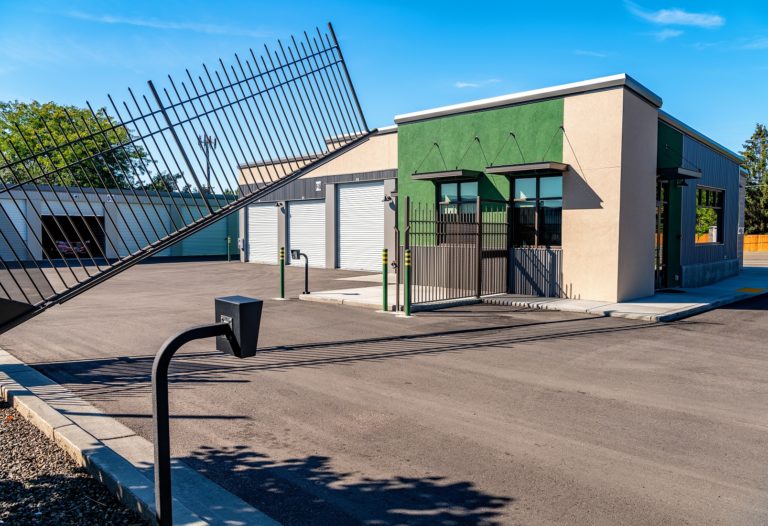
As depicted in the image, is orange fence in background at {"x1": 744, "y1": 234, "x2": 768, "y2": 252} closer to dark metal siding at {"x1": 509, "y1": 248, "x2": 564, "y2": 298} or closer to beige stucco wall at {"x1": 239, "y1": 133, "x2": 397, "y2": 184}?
beige stucco wall at {"x1": 239, "y1": 133, "x2": 397, "y2": 184}

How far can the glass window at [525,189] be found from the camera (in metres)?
15.1

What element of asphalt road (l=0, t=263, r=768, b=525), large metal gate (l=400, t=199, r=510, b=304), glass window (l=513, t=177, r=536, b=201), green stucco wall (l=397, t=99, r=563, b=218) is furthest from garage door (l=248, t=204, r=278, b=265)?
asphalt road (l=0, t=263, r=768, b=525)

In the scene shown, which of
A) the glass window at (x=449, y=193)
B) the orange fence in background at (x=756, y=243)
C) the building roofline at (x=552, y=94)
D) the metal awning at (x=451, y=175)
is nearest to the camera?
the building roofline at (x=552, y=94)

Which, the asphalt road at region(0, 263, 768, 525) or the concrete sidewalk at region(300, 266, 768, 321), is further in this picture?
the concrete sidewalk at region(300, 266, 768, 321)

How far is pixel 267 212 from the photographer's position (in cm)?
3123

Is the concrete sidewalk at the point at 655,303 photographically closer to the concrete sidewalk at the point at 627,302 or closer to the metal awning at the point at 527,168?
the concrete sidewalk at the point at 627,302

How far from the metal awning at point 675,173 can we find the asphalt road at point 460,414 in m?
5.50

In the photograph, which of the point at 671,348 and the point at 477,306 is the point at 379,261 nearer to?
the point at 477,306

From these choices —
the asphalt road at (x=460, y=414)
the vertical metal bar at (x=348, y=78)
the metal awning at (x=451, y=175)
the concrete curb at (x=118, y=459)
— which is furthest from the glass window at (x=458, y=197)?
the concrete curb at (x=118, y=459)

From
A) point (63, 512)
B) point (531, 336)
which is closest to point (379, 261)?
point (531, 336)

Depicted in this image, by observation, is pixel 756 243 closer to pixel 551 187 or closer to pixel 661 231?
pixel 661 231

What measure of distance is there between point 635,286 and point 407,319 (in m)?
6.53

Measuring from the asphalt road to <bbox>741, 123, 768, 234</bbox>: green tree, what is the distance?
153 ft

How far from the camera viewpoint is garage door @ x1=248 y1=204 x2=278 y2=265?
30812 mm
